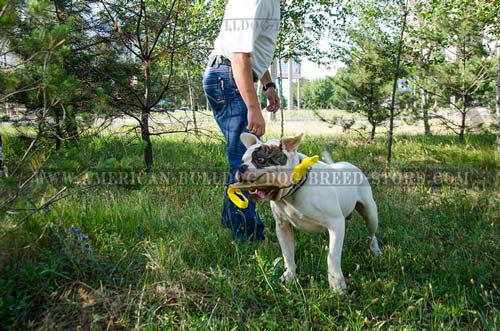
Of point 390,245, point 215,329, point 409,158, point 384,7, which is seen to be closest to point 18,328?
point 215,329

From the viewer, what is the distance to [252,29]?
2.85 metres

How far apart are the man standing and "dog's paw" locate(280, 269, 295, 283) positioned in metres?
0.62

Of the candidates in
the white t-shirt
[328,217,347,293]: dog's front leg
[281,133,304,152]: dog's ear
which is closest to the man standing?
the white t-shirt

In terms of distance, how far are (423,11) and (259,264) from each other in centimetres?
674

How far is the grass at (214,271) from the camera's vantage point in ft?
8.36

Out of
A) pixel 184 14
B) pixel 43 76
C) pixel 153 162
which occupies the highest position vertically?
pixel 184 14

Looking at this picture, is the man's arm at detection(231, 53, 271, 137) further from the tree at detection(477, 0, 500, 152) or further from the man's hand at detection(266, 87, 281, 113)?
the tree at detection(477, 0, 500, 152)

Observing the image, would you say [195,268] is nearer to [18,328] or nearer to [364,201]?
[18,328]

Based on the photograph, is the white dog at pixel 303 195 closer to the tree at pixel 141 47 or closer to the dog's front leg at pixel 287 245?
the dog's front leg at pixel 287 245

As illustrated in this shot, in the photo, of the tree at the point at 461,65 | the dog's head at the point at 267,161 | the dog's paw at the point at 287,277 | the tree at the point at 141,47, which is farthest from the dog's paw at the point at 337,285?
the tree at the point at 461,65

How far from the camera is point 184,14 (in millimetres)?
6871

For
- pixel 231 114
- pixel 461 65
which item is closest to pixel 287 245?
pixel 231 114

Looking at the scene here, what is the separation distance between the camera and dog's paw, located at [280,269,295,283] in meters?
3.00

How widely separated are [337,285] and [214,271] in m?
0.85
